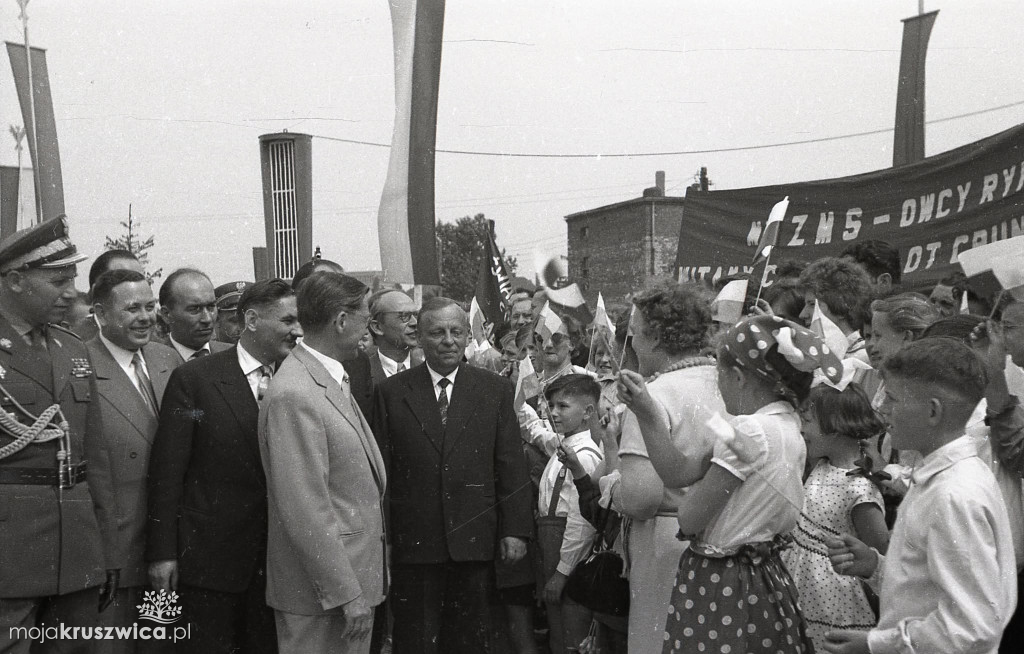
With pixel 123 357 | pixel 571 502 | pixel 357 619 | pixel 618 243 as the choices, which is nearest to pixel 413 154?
pixel 123 357

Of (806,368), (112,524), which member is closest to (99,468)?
(112,524)

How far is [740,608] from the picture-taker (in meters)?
3.07

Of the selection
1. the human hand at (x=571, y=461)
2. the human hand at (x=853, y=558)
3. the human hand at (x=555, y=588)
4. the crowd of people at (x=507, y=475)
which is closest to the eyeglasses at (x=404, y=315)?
the crowd of people at (x=507, y=475)

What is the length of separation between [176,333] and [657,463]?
141 inches

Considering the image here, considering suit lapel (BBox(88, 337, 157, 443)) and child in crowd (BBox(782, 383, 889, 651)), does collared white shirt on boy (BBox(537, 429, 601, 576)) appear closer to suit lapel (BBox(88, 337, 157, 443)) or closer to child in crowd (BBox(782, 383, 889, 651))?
child in crowd (BBox(782, 383, 889, 651))

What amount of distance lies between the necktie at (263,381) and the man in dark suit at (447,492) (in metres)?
0.62

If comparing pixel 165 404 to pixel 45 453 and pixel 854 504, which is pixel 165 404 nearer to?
pixel 45 453

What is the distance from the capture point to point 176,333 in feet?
18.8

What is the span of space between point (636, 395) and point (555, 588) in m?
2.10

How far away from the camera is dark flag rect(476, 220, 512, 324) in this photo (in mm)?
9102

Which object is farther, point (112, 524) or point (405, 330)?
point (405, 330)

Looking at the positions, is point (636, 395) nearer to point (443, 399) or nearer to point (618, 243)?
point (443, 399)

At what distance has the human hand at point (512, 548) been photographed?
4.87 metres

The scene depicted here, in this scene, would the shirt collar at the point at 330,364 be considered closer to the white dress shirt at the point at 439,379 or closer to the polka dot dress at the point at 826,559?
the white dress shirt at the point at 439,379
